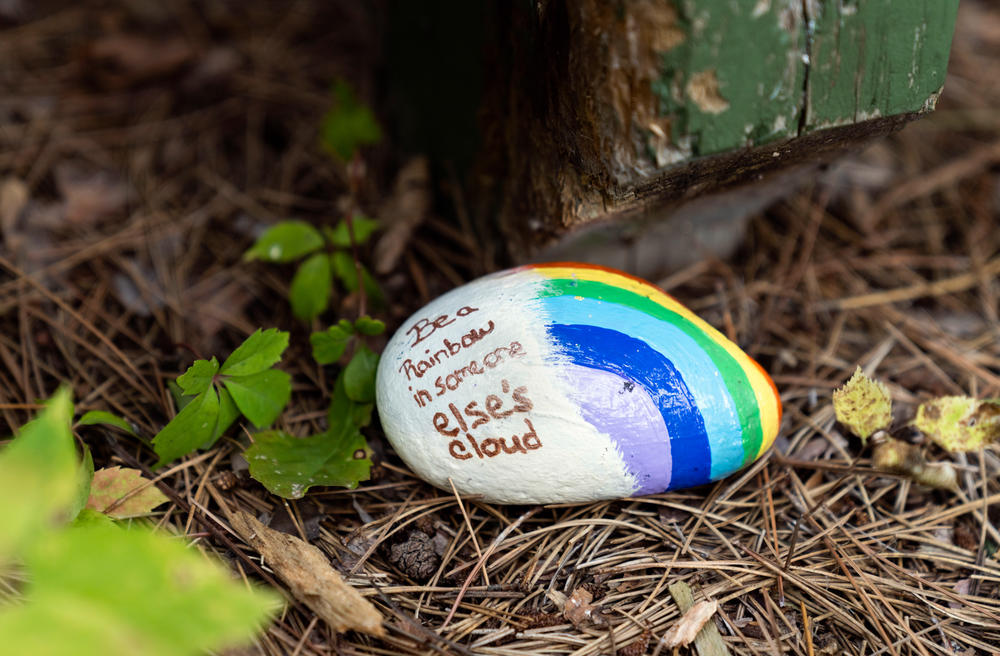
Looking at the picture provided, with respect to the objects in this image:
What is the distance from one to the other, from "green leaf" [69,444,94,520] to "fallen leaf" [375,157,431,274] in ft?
2.94

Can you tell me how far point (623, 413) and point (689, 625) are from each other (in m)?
0.42

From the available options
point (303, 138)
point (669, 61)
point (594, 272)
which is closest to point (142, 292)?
point (303, 138)

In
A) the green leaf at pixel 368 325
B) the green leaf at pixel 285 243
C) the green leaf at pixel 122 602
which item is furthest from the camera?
the green leaf at pixel 285 243

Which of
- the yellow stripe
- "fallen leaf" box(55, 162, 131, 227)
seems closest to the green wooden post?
the yellow stripe

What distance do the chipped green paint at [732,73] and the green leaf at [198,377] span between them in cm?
107

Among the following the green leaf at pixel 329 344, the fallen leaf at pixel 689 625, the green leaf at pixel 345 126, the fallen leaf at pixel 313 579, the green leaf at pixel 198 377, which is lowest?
the fallen leaf at pixel 689 625

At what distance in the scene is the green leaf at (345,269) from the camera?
1880 millimetres

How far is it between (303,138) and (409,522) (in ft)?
5.31

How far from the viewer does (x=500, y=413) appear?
4.77 feet

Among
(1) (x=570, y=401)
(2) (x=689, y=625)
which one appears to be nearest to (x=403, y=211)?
(1) (x=570, y=401)

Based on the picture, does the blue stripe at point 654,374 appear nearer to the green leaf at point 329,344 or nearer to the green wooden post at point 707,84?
the green wooden post at point 707,84

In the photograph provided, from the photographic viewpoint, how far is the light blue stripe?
1469mm

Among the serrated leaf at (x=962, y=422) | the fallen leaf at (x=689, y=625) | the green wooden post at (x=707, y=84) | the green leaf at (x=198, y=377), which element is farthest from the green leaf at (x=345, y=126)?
the serrated leaf at (x=962, y=422)

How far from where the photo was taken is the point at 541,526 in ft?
5.17
